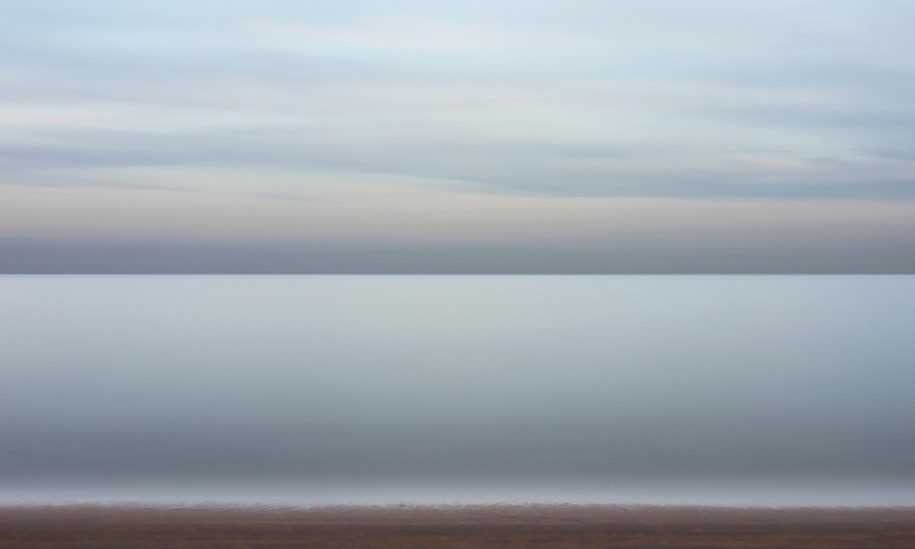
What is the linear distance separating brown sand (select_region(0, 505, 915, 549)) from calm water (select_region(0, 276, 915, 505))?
1.30m

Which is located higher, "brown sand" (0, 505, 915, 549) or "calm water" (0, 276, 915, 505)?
"calm water" (0, 276, 915, 505)

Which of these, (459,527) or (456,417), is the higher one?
(456,417)

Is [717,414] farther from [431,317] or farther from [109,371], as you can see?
[431,317]

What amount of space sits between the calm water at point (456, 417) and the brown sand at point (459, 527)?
1.30 meters

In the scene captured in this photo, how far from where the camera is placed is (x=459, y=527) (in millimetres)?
4906

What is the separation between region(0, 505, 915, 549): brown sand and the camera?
15.1 ft

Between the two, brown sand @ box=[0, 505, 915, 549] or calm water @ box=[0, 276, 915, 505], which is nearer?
brown sand @ box=[0, 505, 915, 549]

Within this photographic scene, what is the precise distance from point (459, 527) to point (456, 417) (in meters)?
6.86

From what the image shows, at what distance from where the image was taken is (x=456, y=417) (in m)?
11.7

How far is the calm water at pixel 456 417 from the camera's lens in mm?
7371

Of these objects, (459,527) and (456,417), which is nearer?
(459,527)

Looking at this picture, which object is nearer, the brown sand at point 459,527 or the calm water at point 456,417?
the brown sand at point 459,527

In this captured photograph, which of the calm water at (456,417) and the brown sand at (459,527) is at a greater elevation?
the calm water at (456,417)

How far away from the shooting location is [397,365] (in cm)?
1794
